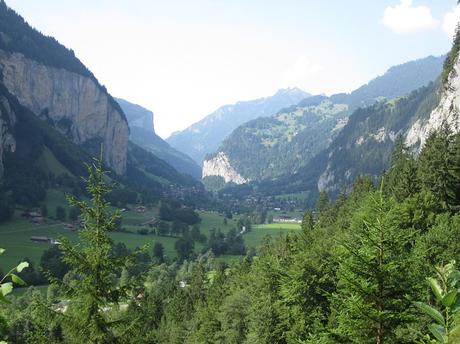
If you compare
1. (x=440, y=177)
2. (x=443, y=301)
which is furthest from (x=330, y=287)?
(x=443, y=301)

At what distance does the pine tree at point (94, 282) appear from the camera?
19531mm

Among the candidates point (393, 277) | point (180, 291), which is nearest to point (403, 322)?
point (393, 277)

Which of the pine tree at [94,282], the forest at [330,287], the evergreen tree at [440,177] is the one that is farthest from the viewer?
the evergreen tree at [440,177]

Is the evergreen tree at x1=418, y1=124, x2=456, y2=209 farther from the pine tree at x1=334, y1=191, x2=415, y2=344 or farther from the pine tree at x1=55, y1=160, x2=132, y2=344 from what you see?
the pine tree at x1=55, y1=160, x2=132, y2=344

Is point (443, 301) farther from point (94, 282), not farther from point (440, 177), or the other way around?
point (440, 177)

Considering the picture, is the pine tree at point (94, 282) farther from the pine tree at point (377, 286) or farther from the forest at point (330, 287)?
the pine tree at point (377, 286)

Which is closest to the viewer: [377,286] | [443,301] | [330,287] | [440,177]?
[443,301]

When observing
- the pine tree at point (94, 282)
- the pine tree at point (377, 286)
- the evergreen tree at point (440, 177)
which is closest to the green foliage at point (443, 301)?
the pine tree at point (377, 286)

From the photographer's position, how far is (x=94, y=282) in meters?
20.2

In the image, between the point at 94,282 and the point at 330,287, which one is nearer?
the point at 94,282

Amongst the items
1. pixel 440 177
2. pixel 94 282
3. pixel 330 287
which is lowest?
pixel 330 287

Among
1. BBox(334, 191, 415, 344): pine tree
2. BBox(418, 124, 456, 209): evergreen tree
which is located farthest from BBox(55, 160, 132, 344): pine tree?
BBox(418, 124, 456, 209): evergreen tree

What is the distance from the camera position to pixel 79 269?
793 inches

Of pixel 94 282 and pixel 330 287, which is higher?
pixel 94 282
